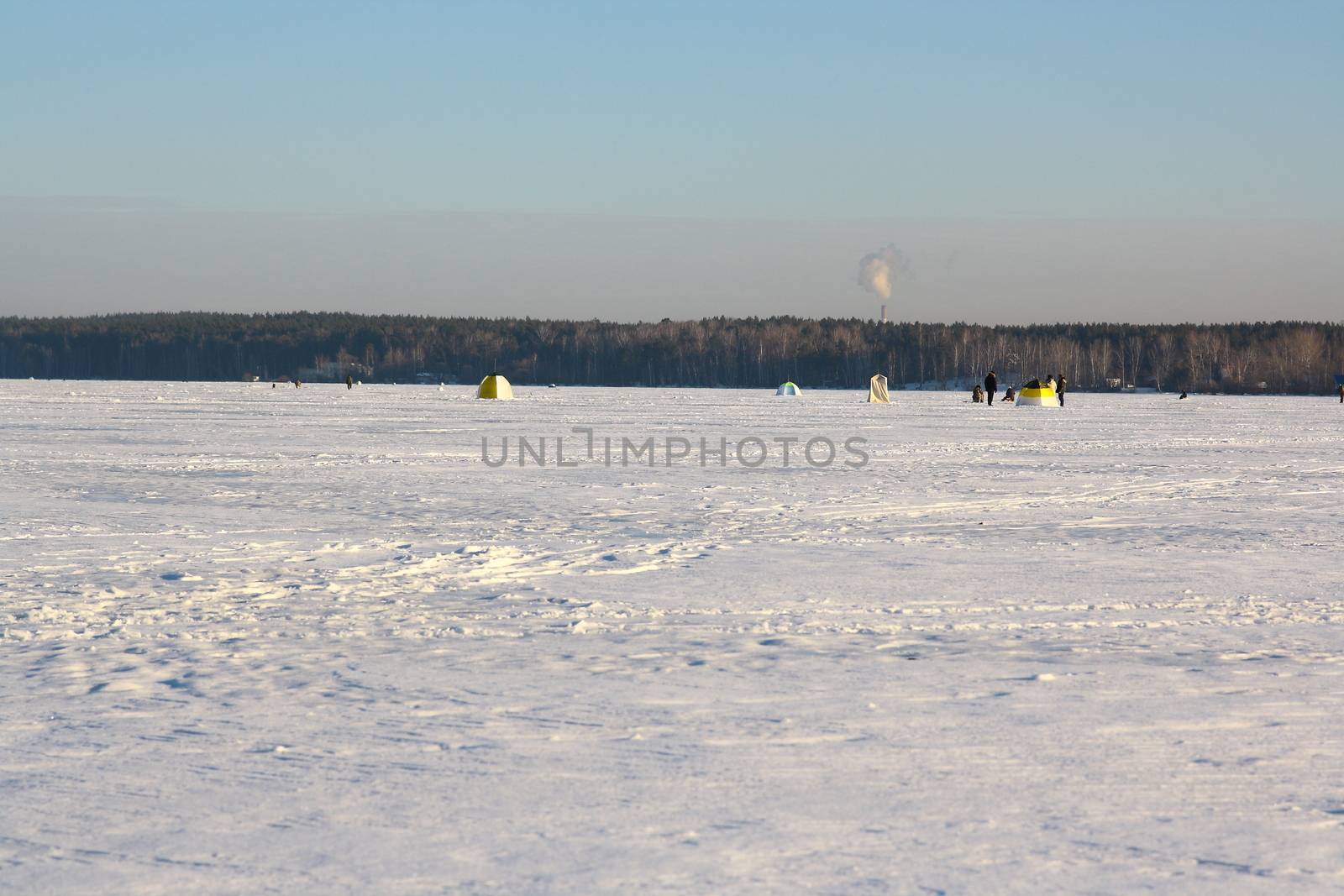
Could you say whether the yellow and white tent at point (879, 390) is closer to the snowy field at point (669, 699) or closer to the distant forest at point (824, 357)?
the snowy field at point (669, 699)

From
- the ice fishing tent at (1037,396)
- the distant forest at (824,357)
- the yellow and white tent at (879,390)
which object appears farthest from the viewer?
the distant forest at (824,357)

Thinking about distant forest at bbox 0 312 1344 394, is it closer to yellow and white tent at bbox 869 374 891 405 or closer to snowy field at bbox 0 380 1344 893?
yellow and white tent at bbox 869 374 891 405

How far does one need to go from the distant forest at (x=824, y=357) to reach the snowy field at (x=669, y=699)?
12956 cm

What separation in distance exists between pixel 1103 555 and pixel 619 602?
356cm

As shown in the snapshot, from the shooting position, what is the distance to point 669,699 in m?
5.35

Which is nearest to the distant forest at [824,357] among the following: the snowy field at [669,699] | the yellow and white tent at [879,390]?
the yellow and white tent at [879,390]

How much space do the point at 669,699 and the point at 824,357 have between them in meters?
167

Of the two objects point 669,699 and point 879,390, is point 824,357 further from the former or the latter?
point 669,699

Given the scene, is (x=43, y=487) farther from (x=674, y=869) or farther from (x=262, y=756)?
(x=674, y=869)

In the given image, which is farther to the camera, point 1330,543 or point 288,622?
point 1330,543

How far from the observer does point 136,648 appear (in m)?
6.26

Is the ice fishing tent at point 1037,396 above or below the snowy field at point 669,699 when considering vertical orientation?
above

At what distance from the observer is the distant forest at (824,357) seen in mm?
146125

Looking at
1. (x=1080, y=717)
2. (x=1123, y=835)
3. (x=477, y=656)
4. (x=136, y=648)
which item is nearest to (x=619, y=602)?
(x=477, y=656)
